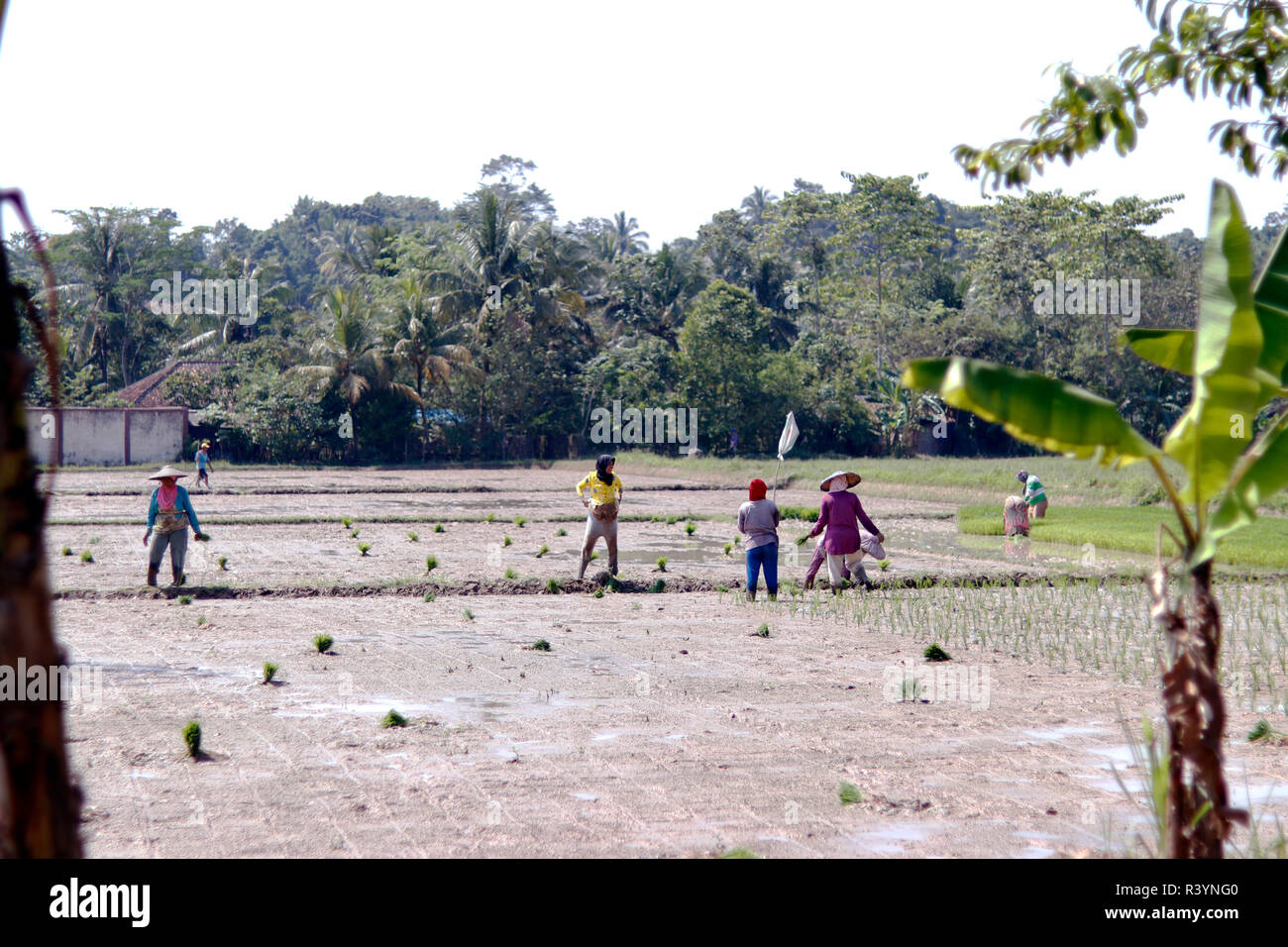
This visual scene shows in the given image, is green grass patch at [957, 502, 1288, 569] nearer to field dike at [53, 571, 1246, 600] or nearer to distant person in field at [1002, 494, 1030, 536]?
distant person in field at [1002, 494, 1030, 536]

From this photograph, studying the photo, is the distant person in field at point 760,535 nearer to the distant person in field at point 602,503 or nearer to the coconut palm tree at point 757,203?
the distant person in field at point 602,503

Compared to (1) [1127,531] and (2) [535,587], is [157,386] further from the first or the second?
(1) [1127,531]

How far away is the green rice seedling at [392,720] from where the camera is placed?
7758 mm

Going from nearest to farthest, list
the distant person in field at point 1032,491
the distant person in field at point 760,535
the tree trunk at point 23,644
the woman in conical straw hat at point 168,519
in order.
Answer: the tree trunk at point 23,644
the distant person in field at point 760,535
the woman in conical straw hat at point 168,519
the distant person in field at point 1032,491

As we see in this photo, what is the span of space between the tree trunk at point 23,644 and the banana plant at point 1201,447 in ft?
8.20

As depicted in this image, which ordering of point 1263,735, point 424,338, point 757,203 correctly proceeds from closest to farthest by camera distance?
1. point 1263,735
2. point 424,338
3. point 757,203

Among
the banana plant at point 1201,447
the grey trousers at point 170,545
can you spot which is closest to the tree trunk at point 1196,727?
the banana plant at point 1201,447

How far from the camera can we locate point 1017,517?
21328 millimetres

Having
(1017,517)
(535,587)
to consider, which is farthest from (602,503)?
(1017,517)

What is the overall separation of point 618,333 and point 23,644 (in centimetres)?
5547

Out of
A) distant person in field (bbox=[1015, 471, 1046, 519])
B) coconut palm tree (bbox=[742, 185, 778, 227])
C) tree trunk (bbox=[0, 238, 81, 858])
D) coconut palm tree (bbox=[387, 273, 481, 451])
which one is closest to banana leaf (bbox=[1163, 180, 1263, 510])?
tree trunk (bbox=[0, 238, 81, 858])
